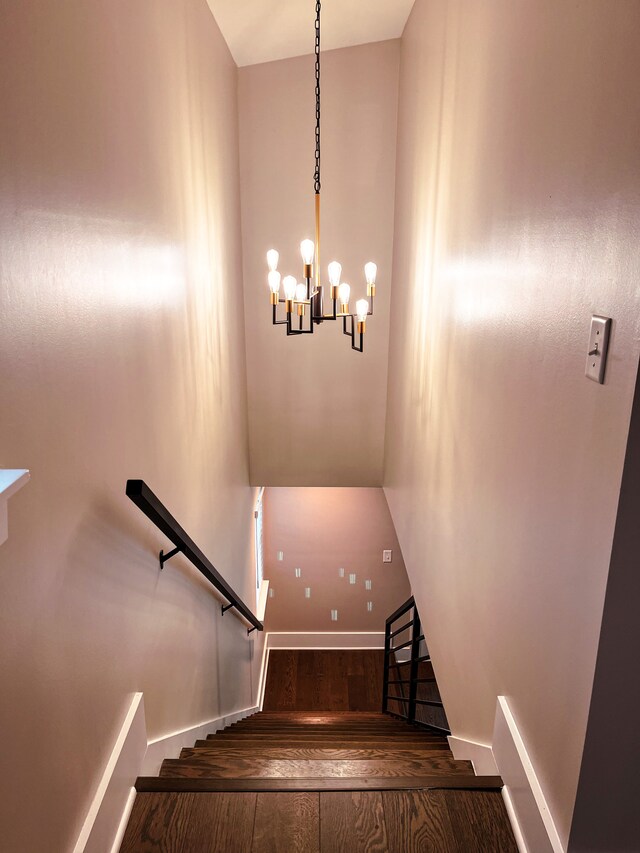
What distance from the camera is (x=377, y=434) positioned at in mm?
5457

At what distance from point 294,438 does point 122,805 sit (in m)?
3.72

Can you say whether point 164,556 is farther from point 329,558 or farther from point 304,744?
point 329,558

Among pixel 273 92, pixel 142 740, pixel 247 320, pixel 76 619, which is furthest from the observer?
pixel 247 320

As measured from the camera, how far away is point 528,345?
1837mm

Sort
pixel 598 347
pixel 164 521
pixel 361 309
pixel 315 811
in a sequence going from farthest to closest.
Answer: pixel 361 309, pixel 164 521, pixel 315 811, pixel 598 347

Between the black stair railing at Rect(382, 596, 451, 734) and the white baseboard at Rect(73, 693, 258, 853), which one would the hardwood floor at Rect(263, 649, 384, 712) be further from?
the white baseboard at Rect(73, 693, 258, 853)

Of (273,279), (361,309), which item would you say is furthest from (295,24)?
(361,309)

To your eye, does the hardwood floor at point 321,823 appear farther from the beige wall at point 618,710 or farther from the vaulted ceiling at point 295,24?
the vaulted ceiling at point 295,24

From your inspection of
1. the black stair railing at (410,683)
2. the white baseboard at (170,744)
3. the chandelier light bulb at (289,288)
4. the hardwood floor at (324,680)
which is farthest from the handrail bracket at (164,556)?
the hardwood floor at (324,680)

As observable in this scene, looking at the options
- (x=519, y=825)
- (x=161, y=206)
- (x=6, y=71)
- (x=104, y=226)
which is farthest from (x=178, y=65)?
(x=519, y=825)

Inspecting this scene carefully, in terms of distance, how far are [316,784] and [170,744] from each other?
0.79 meters

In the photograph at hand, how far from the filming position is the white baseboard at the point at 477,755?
223 cm

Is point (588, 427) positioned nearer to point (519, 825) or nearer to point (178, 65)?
point (519, 825)

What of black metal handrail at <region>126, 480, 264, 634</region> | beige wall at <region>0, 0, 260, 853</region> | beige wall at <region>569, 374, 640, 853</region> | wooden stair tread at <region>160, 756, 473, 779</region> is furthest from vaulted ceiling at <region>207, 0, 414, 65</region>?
wooden stair tread at <region>160, 756, 473, 779</region>
